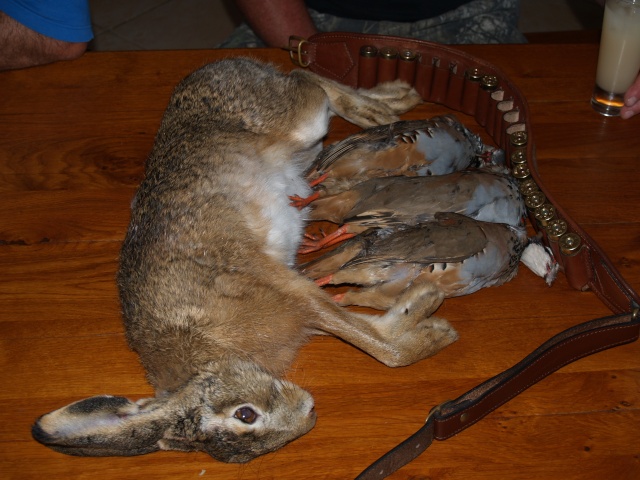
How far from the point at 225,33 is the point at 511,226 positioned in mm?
3348

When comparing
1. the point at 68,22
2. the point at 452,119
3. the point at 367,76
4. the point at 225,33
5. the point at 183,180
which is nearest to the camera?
the point at 183,180

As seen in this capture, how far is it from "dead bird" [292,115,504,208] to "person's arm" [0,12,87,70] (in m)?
1.39

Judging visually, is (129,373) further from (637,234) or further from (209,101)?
(637,234)

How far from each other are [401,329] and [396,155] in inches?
23.1

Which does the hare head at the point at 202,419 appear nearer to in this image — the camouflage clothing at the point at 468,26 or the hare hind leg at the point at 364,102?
the hare hind leg at the point at 364,102

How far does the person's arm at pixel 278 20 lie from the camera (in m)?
3.55

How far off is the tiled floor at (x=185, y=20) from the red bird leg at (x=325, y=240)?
9.54ft

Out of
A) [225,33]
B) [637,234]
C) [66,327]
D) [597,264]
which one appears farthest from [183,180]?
[225,33]

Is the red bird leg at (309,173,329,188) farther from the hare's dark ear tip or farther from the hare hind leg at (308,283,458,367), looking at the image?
the hare's dark ear tip

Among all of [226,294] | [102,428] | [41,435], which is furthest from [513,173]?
[41,435]

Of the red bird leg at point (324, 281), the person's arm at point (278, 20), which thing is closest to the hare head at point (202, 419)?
the red bird leg at point (324, 281)

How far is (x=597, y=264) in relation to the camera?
224cm

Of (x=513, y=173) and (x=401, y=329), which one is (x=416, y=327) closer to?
(x=401, y=329)

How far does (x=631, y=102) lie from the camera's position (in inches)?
108
